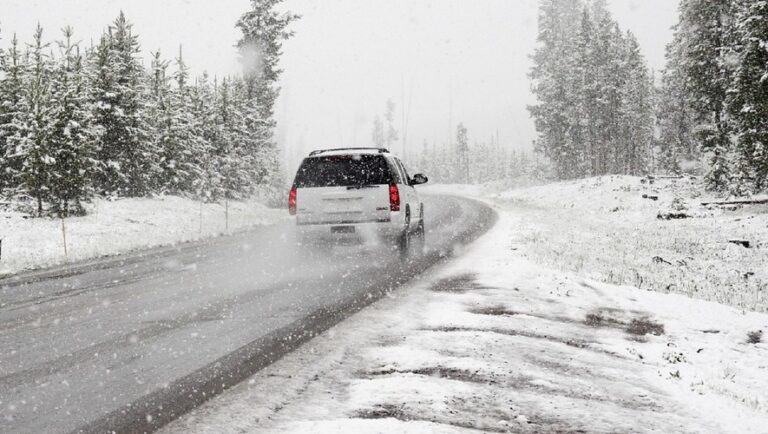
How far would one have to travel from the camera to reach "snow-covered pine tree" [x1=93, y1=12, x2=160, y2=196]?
85.1 ft

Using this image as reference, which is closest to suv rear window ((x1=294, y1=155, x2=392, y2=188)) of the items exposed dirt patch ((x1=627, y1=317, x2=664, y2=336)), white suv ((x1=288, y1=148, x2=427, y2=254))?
white suv ((x1=288, y1=148, x2=427, y2=254))

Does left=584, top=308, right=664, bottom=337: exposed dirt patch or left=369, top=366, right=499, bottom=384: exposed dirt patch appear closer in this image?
left=369, top=366, right=499, bottom=384: exposed dirt patch

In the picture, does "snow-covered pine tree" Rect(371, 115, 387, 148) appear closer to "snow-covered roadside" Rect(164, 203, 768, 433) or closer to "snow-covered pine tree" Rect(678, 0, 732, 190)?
"snow-covered pine tree" Rect(678, 0, 732, 190)

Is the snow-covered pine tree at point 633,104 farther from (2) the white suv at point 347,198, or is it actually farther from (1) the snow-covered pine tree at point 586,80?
(2) the white suv at point 347,198

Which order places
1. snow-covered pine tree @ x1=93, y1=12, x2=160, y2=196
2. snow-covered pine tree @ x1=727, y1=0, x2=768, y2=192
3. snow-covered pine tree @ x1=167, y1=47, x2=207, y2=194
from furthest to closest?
snow-covered pine tree @ x1=167, y1=47, x2=207, y2=194, snow-covered pine tree @ x1=93, y1=12, x2=160, y2=196, snow-covered pine tree @ x1=727, y1=0, x2=768, y2=192

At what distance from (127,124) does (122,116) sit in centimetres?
62

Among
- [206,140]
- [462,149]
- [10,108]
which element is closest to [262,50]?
[206,140]

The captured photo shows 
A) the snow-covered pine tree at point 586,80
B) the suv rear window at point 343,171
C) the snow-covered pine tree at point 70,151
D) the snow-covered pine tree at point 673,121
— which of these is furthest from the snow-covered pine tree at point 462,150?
the suv rear window at point 343,171

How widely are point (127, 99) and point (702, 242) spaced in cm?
2390

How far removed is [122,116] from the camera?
26.2m

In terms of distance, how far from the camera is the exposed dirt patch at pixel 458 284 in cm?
805

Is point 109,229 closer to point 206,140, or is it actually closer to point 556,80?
point 206,140

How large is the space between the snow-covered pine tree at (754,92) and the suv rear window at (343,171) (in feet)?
45.6

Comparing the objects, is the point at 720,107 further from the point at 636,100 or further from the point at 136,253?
the point at 636,100
